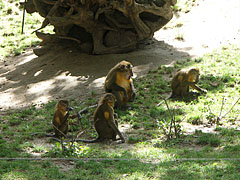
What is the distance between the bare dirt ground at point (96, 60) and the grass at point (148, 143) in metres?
1.19

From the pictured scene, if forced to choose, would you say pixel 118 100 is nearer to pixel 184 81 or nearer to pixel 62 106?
pixel 184 81

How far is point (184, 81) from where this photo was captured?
10.5m

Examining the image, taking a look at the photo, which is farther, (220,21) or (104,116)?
(220,21)

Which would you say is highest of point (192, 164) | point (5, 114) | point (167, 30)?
point (167, 30)

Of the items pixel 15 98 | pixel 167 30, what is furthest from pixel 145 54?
pixel 15 98

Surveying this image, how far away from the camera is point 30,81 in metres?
14.0

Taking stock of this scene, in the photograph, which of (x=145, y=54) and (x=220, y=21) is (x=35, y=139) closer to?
(x=145, y=54)

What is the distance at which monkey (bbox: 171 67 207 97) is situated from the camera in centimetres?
1054

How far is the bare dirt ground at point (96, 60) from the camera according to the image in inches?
493

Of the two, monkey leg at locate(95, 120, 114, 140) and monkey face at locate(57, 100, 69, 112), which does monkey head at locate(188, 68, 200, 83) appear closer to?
monkey leg at locate(95, 120, 114, 140)

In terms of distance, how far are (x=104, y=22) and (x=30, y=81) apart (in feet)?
11.8

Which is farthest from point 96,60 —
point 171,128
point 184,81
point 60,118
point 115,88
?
point 171,128

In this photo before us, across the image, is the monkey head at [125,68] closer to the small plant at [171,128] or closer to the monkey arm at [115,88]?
the monkey arm at [115,88]

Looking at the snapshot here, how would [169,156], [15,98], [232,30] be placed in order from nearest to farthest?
[169,156] < [15,98] < [232,30]
